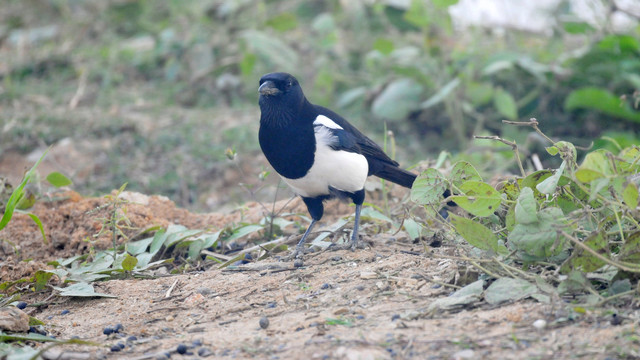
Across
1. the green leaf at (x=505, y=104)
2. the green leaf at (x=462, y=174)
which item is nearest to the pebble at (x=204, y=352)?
the green leaf at (x=462, y=174)

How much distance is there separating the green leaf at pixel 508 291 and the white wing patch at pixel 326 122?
4.72 feet

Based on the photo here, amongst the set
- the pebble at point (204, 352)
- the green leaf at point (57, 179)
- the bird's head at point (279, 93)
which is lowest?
the pebble at point (204, 352)

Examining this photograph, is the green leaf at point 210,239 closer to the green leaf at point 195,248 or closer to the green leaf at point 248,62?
the green leaf at point 195,248

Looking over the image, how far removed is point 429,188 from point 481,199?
11.0 inches

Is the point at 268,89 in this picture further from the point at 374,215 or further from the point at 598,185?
the point at 598,185

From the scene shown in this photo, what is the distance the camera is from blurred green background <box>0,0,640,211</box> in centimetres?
560

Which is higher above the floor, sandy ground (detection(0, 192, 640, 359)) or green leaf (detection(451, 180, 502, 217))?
green leaf (detection(451, 180, 502, 217))

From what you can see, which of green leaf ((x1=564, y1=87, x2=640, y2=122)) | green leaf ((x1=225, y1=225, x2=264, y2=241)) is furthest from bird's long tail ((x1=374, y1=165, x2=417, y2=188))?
green leaf ((x1=564, y1=87, x2=640, y2=122))

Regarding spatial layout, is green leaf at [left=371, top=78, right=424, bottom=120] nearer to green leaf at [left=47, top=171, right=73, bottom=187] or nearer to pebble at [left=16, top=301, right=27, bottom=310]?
green leaf at [left=47, top=171, right=73, bottom=187]

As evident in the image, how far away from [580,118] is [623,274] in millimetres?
4183

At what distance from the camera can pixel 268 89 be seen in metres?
3.55

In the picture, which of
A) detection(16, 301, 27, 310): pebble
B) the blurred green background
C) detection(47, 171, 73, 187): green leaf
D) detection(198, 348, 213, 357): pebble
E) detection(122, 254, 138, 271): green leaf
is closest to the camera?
detection(198, 348, 213, 357): pebble

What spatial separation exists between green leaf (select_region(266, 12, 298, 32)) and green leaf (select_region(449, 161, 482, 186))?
4.24 m

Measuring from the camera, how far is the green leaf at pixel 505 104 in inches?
233
